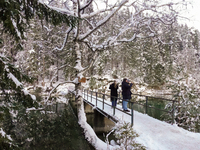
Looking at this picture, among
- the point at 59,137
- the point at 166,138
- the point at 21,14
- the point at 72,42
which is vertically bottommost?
the point at 59,137

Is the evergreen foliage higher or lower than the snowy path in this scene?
higher

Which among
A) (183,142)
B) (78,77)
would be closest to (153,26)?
(78,77)

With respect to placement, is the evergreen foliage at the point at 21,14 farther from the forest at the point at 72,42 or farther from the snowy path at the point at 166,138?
the snowy path at the point at 166,138

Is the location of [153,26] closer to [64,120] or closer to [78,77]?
[78,77]

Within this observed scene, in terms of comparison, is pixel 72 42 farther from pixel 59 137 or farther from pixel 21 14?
pixel 21 14

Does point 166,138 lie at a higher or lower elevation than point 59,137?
higher

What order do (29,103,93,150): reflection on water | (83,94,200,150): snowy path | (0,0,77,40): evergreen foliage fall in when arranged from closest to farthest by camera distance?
(0,0,77,40): evergreen foliage < (83,94,200,150): snowy path < (29,103,93,150): reflection on water

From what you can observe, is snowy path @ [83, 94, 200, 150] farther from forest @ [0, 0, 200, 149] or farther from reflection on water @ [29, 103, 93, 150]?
reflection on water @ [29, 103, 93, 150]

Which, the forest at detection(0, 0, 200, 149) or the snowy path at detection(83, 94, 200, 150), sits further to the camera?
the snowy path at detection(83, 94, 200, 150)

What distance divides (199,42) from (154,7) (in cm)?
5483

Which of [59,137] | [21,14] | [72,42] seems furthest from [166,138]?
[72,42]

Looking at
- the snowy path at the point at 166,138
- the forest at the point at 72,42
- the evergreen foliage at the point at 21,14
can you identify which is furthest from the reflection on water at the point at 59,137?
the evergreen foliage at the point at 21,14

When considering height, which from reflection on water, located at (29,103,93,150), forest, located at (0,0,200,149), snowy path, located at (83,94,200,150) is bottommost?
reflection on water, located at (29,103,93,150)

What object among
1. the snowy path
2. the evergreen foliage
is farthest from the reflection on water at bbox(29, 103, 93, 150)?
the evergreen foliage
